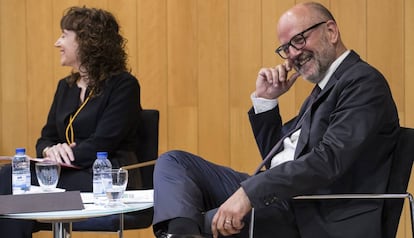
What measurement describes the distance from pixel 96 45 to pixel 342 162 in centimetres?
186

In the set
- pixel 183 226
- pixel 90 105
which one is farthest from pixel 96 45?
pixel 183 226

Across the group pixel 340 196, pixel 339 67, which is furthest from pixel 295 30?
pixel 340 196

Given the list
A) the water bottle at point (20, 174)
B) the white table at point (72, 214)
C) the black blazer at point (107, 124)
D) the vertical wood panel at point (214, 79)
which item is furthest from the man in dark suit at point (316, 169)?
the vertical wood panel at point (214, 79)

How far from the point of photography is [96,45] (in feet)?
12.7

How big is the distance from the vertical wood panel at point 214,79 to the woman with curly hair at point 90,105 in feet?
2.44

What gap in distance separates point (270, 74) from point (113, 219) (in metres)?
1.02

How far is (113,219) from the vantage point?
3.41 metres

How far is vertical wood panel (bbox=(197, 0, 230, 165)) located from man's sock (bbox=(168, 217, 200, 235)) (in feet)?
→ 7.03

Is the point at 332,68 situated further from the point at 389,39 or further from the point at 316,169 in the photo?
the point at 389,39

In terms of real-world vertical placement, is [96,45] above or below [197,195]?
above

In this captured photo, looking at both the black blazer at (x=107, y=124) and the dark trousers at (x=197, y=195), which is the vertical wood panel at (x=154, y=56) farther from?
the dark trousers at (x=197, y=195)

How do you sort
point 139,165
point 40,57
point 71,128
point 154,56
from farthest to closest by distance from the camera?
point 40,57, point 154,56, point 71,128, point 139,165

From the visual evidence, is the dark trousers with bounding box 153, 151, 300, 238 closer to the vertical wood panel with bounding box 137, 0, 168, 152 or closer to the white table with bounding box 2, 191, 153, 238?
the white table with bounding box 2, 191, 153, 238

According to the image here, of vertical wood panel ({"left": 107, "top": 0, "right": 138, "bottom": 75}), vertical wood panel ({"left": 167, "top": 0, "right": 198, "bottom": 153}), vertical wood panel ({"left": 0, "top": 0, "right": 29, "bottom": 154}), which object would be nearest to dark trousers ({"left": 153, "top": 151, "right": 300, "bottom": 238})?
vertical wood panel ({"left": 167, "top": 0, "right": 198, "bottom": 153})
